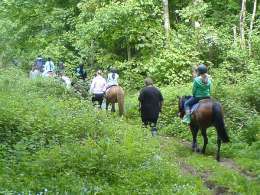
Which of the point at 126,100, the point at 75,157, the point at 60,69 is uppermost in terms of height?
the point at 60,69

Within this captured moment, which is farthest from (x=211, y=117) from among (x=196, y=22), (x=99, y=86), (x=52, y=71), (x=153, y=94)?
(x=196, y=22)

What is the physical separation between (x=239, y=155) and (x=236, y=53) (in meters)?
10.6

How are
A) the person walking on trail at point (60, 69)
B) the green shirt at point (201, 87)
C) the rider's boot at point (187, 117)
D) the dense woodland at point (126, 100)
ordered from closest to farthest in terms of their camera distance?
the dense woodland at point (126, 100) → the green shirt at point (201, 87) → the rider's boot at point (187, 117) → the person walking on trail at point (60, 69)

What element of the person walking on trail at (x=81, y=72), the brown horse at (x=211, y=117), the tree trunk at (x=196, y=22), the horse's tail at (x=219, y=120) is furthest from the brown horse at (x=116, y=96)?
the tree trunk at (x=196, y=22)

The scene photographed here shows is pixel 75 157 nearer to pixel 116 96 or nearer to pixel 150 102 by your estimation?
pixel 150 102

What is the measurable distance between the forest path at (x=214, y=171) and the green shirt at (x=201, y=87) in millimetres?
1637

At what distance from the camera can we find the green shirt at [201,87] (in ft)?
44.3

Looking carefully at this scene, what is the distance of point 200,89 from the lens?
538 inches

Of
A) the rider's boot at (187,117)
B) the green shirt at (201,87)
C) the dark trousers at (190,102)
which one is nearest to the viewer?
the green shirt at (201,87)

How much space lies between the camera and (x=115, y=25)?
27.0 meters

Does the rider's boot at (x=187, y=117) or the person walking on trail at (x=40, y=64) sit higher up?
the person walking on trail at (x=40, y=64)

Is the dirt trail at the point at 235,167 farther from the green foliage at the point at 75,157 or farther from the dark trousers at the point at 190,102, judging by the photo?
the green foliage at the point at 75,157

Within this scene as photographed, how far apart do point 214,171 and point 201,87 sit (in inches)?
105

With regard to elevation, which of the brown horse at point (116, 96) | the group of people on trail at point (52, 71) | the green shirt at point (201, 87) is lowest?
the brown horse at point (116, 96)
